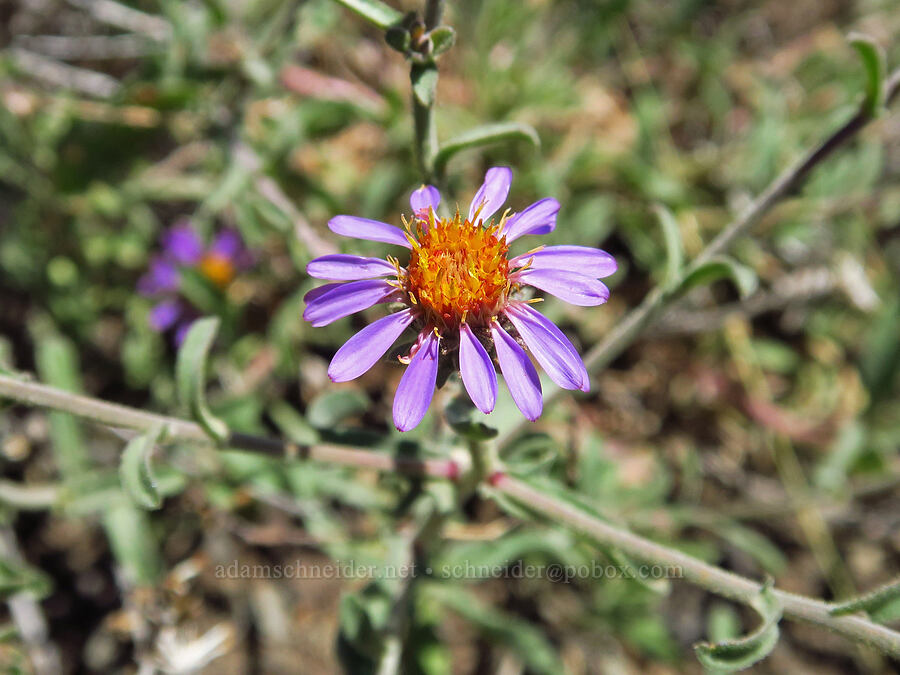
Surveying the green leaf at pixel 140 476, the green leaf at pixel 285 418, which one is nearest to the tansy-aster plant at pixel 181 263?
the green leaf at pixel 285 418

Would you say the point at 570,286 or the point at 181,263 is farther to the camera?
the point at 181,263

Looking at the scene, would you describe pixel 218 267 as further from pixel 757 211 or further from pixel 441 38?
pixel 757 211

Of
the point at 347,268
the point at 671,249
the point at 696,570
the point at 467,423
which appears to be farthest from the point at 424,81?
the point at 696,570

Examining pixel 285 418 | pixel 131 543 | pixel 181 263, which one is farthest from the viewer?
pixel 181 263

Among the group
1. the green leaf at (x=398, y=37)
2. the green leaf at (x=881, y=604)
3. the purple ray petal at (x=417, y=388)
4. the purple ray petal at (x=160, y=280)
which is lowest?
the green leaf at (x=881, y=604)

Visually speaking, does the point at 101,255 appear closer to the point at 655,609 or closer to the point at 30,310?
the point at 30,310

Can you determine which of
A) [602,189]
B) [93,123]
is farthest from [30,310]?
[602,189]

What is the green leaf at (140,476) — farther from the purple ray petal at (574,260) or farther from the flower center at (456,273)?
the purple ray petal at (574,260)
